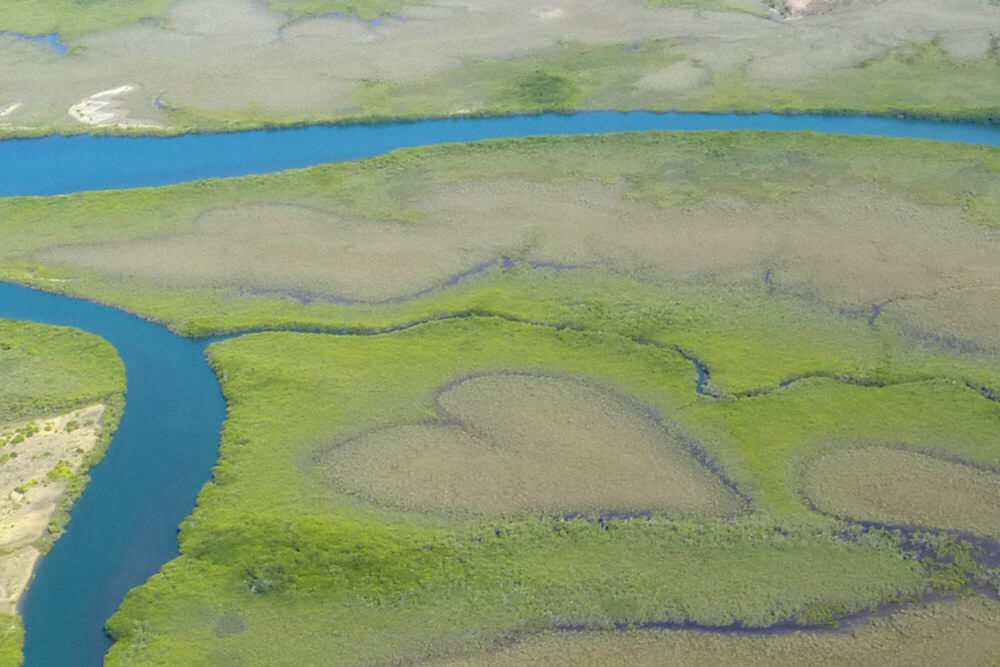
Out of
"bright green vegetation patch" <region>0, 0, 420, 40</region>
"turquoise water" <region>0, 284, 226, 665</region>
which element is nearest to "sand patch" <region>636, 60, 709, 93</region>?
"bright green vegetation patch" <region>0, 0, 420, 40</region>

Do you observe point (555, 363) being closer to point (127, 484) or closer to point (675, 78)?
point (127, 484)

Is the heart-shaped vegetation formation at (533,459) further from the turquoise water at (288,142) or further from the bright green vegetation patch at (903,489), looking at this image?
the turquoise water at (288,142)

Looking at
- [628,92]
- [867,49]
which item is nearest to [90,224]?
[628,92]

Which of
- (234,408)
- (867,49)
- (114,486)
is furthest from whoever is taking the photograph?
(867,49)

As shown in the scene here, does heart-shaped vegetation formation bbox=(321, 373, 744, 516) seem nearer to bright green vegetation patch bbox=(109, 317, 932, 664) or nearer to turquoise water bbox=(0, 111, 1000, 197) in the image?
bright green vegetation patch bbox=(109, 317, 932, 664)

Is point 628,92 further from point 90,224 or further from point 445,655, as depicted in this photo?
point 445,655

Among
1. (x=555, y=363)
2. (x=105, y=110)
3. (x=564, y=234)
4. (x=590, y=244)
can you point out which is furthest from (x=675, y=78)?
(x=105, y=110)
